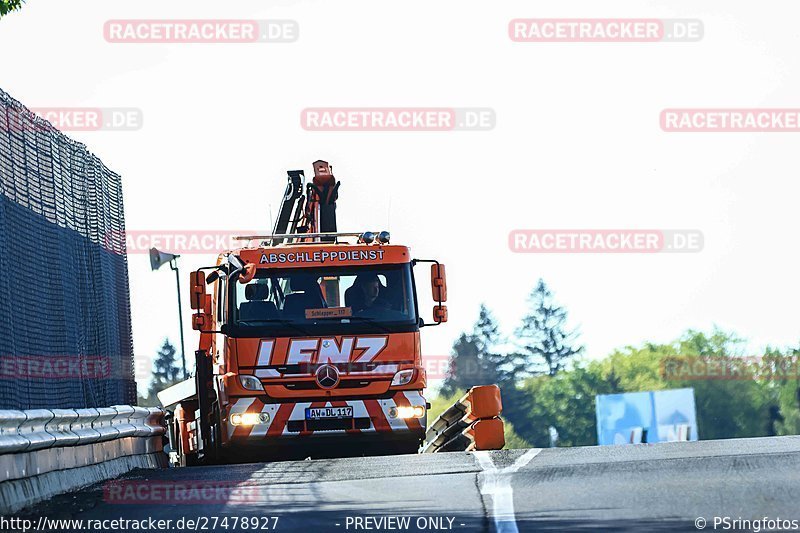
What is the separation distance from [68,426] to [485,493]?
3886 mm

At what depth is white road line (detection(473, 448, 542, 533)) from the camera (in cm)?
1053

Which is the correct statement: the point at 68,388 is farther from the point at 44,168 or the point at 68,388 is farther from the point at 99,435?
the point at 44,168

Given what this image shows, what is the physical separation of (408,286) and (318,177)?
4254mm

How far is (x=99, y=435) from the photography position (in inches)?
626

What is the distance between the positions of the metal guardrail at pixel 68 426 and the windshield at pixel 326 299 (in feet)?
7.18

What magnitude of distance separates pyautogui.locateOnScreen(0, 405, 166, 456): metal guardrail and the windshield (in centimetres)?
219

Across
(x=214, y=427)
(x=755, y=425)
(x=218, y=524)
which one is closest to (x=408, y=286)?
(x=214, y=427)

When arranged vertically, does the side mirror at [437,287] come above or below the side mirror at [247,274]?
below

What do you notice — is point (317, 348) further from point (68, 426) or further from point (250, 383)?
point (68, 426)


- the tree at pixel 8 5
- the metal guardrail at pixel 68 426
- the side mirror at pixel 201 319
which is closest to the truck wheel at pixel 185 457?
the side mirror at pixel 201 319

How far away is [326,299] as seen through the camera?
21.3 m

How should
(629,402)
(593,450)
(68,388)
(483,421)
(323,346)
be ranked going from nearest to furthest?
(68,388) < (593,450) < (323,346) < (483,421) < (629,402)

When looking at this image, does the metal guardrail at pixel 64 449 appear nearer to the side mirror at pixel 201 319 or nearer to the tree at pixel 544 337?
the side mirror at pixel 201 319

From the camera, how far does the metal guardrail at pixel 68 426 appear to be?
12656 mm
